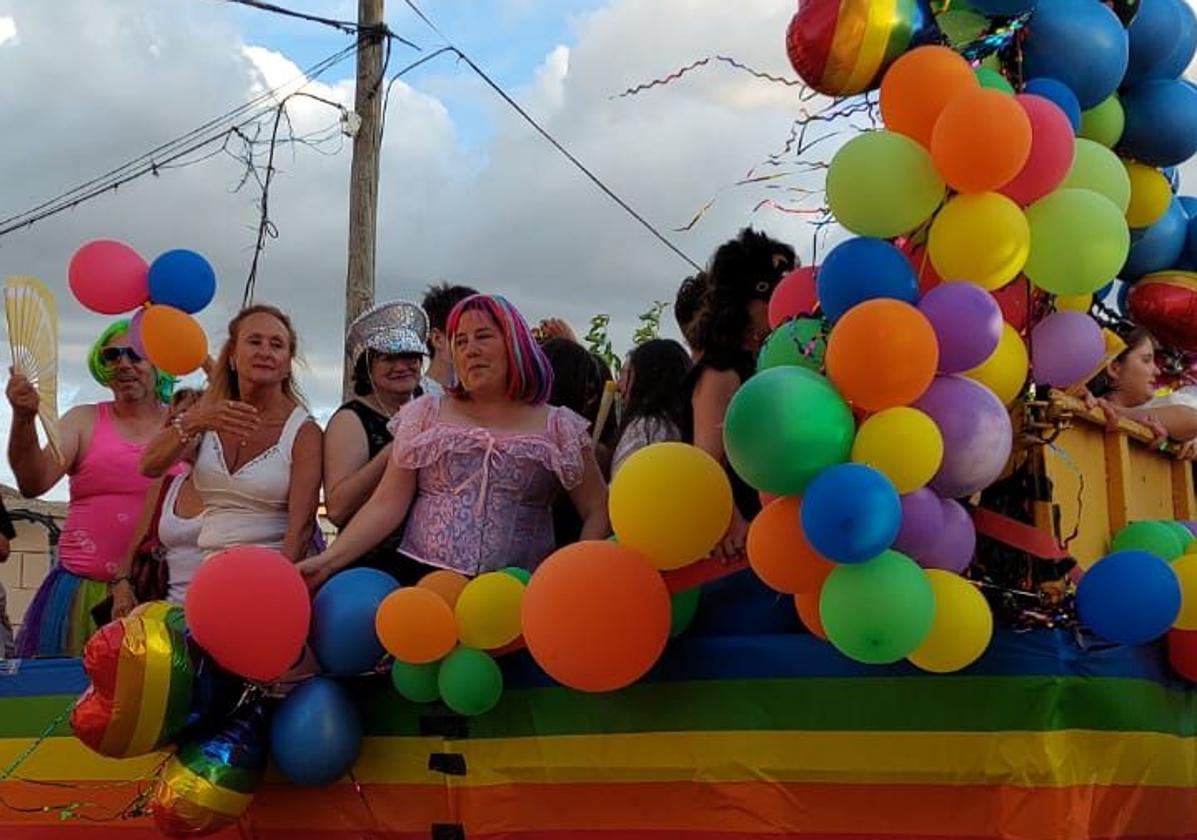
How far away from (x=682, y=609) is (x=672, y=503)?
412 millimetres

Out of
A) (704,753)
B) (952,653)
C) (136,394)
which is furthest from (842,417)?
(136,394)

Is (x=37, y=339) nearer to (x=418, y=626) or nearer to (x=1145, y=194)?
(x=418, y=626)

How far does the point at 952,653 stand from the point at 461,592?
1315 mm

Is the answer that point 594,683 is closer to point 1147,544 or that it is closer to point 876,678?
point 876,678

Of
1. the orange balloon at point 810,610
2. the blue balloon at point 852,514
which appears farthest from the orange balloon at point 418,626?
the blue balloon at point 852,514

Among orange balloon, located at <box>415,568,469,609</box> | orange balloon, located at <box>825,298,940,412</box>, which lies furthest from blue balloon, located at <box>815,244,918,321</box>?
orange balloon, located at <box>415,568,469,609</box>

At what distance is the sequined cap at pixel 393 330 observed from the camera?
15.6 ft

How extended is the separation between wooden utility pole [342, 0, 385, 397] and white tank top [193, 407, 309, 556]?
463cm

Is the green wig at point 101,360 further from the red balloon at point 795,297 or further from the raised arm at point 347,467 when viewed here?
the red balloon at point 795,297

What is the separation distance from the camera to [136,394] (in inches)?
213

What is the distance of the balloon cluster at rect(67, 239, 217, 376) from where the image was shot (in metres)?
4.50

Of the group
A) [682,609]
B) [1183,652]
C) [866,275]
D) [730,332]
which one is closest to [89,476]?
[730,332]

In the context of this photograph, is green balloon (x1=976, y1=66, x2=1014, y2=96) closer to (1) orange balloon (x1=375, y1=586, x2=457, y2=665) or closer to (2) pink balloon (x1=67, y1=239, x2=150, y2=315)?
(1) orange balloon (x1=375, y1=586, x2=457, y2=665)

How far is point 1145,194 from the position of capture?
3518 mm
